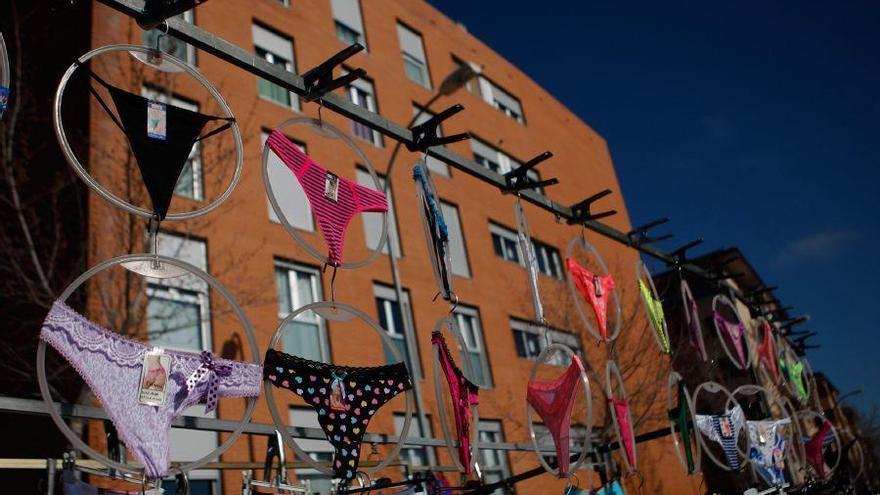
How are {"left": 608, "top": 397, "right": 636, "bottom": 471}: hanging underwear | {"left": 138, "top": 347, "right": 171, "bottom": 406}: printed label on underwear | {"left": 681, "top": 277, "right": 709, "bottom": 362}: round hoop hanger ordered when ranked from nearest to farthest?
1. {"left": 138, "top": 347, "right": 171, "bottom": 406}: printed label on underwear
2. {"left": 608, "top": 397, "right": 636, "bottom": 471}: hanging underwear
3. {"left": 681, "top": 277, "right": 709, "bottom": 362}: round hoop hanger

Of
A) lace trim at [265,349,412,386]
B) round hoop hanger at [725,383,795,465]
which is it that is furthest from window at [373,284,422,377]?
lace trim at [265,349,412,386]

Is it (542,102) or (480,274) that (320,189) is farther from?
(542,102)

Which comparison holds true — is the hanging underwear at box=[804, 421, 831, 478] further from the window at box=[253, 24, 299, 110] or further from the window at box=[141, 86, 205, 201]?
the window at box=[253, 24, 299, 110]

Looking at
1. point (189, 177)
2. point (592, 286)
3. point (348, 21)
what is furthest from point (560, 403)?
point (348, 21)

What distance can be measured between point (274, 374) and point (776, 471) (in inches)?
267

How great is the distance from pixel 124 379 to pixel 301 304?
35.0ft

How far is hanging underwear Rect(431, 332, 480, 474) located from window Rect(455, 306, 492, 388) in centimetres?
1272

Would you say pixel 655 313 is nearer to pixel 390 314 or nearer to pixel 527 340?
pixel 390 314

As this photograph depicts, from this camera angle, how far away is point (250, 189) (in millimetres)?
13680

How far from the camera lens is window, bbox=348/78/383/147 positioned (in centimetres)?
1809

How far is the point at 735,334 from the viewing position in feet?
29.6

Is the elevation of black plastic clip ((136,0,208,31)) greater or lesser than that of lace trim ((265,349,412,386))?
greater

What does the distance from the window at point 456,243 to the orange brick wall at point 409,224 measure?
200 mm

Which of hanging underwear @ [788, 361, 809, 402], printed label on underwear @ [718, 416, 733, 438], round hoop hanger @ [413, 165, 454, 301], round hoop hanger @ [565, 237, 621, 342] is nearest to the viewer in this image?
round hoop hanger @ [413, 165, 454, 301]
